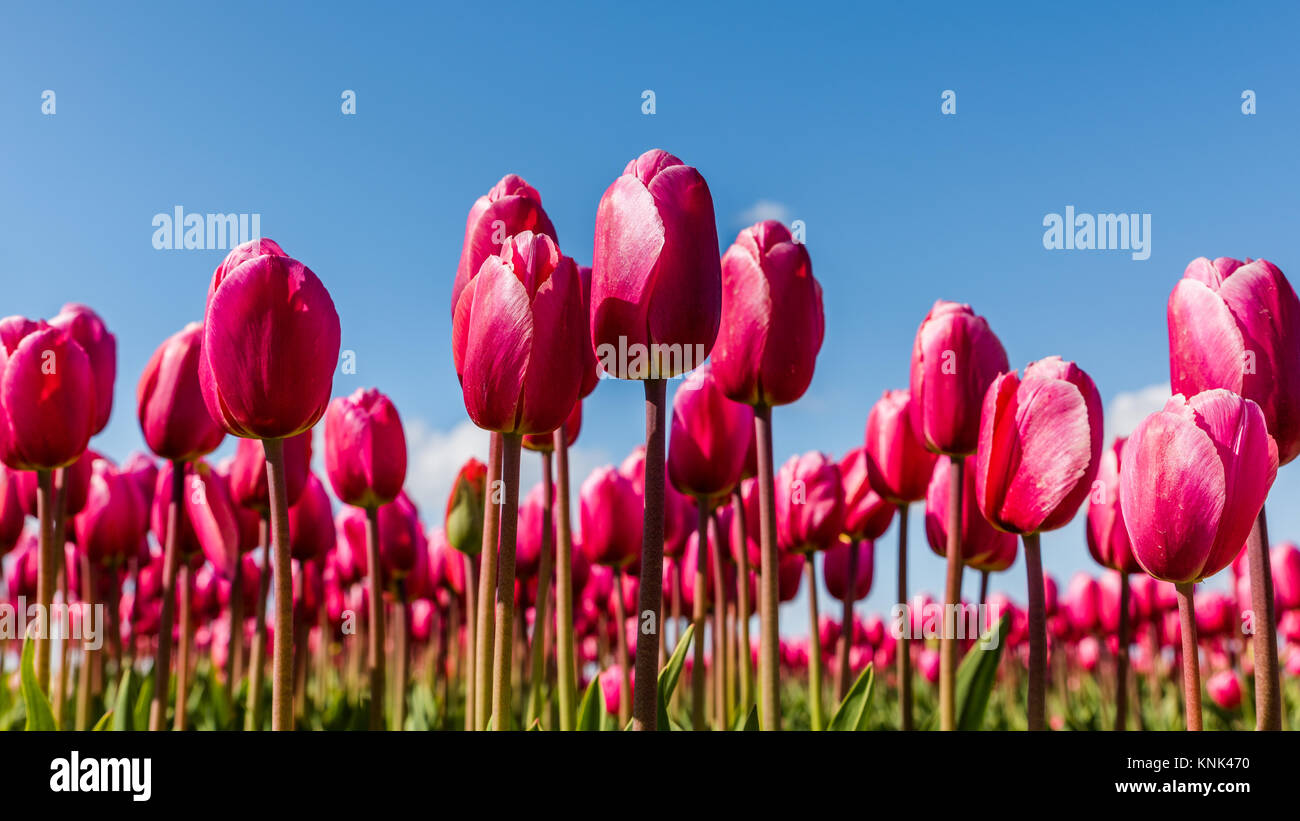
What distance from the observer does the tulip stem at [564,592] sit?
238 centimetres

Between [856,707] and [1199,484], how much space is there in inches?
42.4

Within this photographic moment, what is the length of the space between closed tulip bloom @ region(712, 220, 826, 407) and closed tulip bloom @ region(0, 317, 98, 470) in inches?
75.1

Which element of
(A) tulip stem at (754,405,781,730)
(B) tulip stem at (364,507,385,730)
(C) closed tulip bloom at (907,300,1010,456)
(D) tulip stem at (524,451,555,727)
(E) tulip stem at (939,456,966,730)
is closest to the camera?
(A) tulip stem at (754,405,781,730)

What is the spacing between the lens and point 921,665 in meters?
7.80

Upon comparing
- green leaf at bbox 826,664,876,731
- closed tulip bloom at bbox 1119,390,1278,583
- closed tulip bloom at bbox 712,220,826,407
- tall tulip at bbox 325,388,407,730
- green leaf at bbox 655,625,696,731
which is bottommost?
green leaf at bbox 826,664,876,731

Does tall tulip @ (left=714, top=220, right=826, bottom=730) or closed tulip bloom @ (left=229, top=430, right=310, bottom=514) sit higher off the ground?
tall tulip @ (left=714, top=220, right=826, bottom=730)

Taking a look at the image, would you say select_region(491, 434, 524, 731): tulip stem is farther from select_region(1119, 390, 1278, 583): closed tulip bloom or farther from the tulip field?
select_region(1119, 390, 1278, 583): closed tulip bloom

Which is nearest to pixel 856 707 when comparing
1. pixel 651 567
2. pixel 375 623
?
pixel 651 567

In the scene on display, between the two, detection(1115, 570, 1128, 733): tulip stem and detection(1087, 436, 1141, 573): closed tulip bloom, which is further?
detection(1115, 570, 1128, 733): tulip stem

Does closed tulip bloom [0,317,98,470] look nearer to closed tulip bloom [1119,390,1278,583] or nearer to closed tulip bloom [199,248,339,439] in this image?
closed tulip bloom [199,248,339,439]

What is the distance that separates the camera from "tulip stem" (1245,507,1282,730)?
164cm

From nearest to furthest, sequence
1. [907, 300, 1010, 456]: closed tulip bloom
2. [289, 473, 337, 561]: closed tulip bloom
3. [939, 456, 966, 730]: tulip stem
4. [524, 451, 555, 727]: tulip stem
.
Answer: [939, 456, 966, 730]: tulip stem → [907, 300, 1010, 456]: closed tulip bloom → [524, 451, 555, 727]: tulip stem → [289, 473, 337, 561]: closed tulip bloom

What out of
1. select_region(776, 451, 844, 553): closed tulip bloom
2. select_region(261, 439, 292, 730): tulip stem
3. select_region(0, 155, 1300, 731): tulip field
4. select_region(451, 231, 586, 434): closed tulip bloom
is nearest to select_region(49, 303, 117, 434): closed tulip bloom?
select_region(0, 155, 1300, 731): tulip field

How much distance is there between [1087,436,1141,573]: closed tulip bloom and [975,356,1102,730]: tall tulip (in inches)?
29.9
